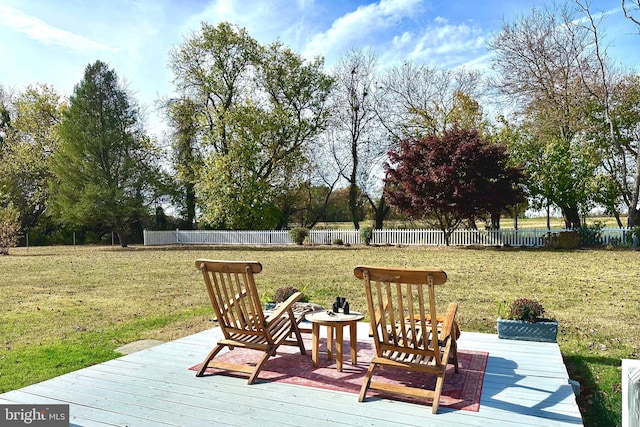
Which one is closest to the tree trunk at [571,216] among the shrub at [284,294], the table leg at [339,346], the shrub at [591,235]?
the shrub at [591,235]

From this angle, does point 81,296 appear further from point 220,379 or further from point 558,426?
point 558,426

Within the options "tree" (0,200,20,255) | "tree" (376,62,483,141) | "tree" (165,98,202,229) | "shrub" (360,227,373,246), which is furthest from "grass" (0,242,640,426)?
"tree" (165,98,202,229)

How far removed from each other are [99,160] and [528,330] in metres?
24.7

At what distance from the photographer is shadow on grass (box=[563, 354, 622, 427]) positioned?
3559 millimetres

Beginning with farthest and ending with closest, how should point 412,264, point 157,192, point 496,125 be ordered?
point 157,192 → point 496,125 → point 412,264

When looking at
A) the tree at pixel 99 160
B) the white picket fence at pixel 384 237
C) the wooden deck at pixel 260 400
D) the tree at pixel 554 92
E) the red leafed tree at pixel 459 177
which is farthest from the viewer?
the tree at pixel 99 160

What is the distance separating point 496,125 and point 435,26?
1058 centimetres

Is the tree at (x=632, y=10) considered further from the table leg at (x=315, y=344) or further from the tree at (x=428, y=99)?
the table leg at (x=315, y=344)

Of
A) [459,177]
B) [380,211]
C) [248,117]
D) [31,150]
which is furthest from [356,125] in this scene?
[31,150]

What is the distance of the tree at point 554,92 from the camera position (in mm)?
20859

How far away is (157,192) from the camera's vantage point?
26.7 meters

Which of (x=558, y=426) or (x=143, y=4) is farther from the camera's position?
(x=143, y=4)

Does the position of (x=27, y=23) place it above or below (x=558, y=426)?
above

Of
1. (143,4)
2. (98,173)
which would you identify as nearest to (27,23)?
(143,4)
